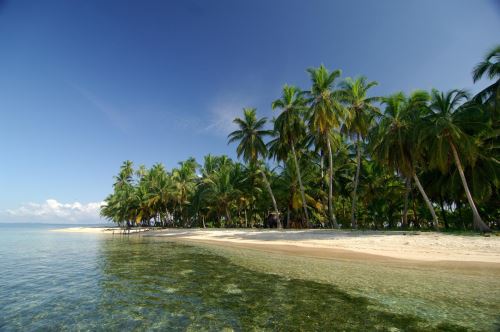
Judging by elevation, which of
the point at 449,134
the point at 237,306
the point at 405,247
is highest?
the point at 449,134

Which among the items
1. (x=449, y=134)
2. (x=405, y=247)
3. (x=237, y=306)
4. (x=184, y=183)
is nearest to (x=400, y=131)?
(x=449, y=134)

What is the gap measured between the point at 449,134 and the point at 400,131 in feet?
13.1

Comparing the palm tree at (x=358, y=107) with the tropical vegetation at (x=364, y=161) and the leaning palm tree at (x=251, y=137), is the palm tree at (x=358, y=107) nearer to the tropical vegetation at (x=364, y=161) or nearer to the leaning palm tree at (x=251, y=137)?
the tropical vegetation at (x=364, y=161)

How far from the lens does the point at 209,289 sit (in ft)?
30.2

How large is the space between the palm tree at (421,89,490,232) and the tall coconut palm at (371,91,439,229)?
1743 millimetres

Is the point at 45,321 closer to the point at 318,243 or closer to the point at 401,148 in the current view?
the point at 318,243

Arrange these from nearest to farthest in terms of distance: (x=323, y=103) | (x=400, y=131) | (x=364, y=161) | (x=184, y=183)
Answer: (x=400, y=131) < (x=323, y=103) < (x=364, y=161) < (x=184, y=183)

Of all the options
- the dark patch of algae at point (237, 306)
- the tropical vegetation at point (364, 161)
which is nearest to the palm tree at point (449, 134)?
the tropical vegetation at point (364, 161)

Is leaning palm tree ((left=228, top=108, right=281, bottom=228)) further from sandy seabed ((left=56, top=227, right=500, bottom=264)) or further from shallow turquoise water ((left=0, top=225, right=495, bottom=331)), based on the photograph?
shallow turquoise water ((left=0, top=225, right=495, bottom=331))

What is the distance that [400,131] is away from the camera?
79.9ft

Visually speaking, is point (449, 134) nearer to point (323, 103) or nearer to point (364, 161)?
point (323, 103)

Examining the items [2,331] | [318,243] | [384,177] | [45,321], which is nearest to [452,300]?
[45,321]

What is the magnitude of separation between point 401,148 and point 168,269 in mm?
21472

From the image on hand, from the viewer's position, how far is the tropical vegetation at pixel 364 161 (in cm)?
2170
